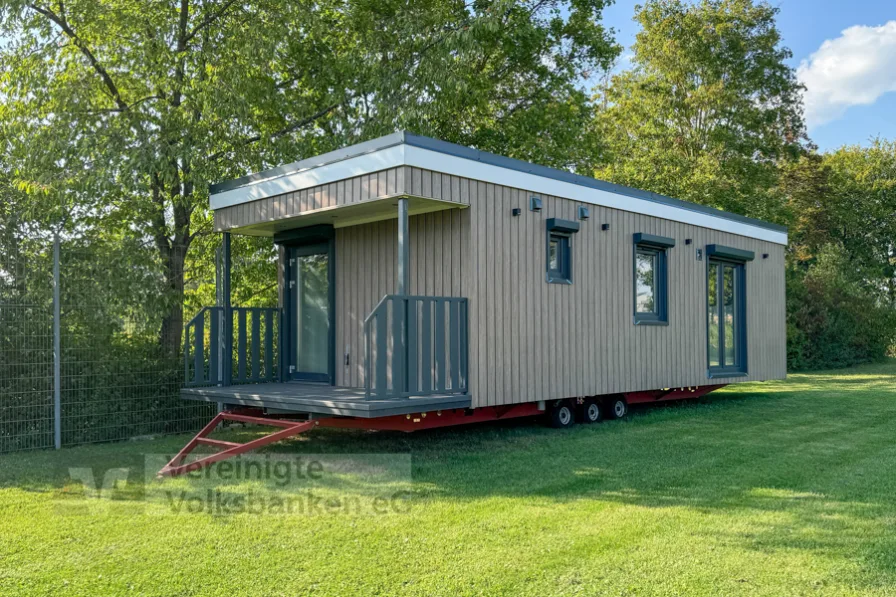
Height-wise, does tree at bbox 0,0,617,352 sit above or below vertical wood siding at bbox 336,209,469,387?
above

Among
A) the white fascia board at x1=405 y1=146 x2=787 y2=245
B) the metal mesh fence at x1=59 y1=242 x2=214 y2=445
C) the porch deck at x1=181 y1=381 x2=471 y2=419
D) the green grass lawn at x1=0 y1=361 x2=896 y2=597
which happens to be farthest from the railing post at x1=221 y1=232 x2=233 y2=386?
the white fascia board at x1=405 y1=146 x2=787 y2=245

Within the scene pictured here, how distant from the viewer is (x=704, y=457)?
6.70 metres

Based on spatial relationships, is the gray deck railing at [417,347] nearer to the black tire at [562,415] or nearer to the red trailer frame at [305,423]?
the red trailer frame at [305,423]

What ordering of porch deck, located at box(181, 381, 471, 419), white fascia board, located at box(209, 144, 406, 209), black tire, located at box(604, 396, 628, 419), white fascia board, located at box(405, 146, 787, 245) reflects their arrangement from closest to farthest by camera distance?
porch deck, located at box(181, 381, 471, 419) → white fascia board, located at box(209, 144, 406, 209) → white fascia board, located at box(405, 146, 787, 245) → black tire, located at box(604, 396, 628, 419)

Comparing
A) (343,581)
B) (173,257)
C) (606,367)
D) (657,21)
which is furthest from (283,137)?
(657,21)

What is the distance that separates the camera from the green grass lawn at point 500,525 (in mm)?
3615

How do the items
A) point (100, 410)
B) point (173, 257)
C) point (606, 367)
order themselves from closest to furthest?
1. point (100, 410)
2. point (606, 367)
3. point (173, 257)

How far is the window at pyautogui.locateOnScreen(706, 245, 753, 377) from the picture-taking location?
35.4 ft

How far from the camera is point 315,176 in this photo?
7242mm

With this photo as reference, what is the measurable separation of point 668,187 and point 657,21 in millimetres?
4916

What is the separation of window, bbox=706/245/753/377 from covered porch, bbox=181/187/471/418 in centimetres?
517

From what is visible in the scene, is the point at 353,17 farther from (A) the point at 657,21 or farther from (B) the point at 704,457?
(A) the point at 657,21

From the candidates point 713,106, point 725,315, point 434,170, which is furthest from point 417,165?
point 713,106

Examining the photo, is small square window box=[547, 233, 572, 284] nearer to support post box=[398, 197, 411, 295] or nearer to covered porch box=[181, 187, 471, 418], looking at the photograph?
covered porch box=[181, 187, 471, 418]
